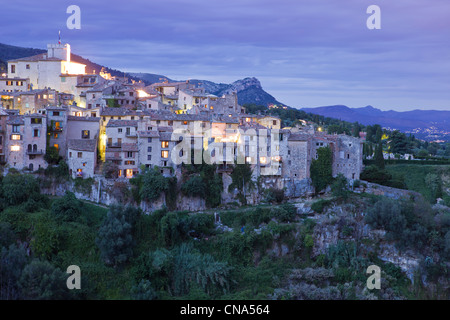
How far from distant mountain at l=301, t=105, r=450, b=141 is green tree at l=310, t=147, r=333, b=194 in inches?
3706

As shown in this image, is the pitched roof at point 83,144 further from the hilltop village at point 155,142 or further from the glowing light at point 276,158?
the glowing light at point 276,158

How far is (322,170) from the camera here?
4169 centimetres

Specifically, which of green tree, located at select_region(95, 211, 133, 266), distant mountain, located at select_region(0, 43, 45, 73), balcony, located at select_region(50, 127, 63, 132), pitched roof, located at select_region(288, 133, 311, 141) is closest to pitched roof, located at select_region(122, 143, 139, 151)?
balcony, located at select_region(50, 127, 63, 132)

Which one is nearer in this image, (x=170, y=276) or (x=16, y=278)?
(x=16, y=278)

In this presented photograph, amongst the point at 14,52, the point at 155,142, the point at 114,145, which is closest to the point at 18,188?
the point at 114,145

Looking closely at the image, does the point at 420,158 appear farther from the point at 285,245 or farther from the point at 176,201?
the point at 176,201

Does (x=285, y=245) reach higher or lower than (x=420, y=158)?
lower

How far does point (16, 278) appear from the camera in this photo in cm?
3002

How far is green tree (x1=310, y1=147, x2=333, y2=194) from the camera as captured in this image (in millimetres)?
41656

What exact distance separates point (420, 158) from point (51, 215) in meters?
37.8

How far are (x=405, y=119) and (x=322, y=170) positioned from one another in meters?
128
